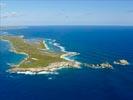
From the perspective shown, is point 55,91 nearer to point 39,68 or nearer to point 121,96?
point 121,96

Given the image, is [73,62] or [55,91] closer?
[55,91]

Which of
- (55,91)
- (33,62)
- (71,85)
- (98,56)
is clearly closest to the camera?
(55,91)

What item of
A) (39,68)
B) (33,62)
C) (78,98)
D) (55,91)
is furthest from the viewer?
(33,62)

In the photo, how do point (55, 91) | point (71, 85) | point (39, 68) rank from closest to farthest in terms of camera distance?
point (55, 91)
point (71, 85)
point (39, 68)

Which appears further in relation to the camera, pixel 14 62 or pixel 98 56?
pixel 98 56

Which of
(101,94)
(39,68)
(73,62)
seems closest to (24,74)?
(39,68)

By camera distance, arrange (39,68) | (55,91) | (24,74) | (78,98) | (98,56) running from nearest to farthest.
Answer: (78,98) < (55,91) < (24,74) < (39,68) < (98,56)

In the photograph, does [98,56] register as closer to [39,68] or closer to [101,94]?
[39,68]

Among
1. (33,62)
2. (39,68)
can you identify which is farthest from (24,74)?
(33,62)
